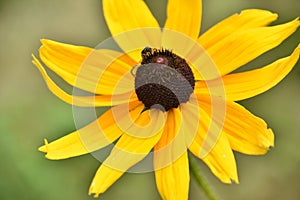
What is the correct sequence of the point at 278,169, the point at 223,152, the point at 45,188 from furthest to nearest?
the point at 278,169 < the point at 45,188 < the point at 223,152

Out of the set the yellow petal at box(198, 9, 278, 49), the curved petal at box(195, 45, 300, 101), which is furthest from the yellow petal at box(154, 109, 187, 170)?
the yellow petal at box(198, 9, 278, 49)

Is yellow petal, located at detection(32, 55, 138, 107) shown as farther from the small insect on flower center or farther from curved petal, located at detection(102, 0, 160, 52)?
curved petal, located at detection(102, 0, 160, 52)

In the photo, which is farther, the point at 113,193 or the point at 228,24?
the point at 113,193

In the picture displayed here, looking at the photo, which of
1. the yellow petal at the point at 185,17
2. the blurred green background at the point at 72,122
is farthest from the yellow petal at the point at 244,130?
the blurred green background at the point at 72,122

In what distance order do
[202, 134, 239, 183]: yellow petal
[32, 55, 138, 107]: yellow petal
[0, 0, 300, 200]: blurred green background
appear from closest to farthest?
[202, 134, 239, 183]: yellow petal, [32, 55, 138, 107]: yellow petal, [0, 0, 300, 200]: blurred green background

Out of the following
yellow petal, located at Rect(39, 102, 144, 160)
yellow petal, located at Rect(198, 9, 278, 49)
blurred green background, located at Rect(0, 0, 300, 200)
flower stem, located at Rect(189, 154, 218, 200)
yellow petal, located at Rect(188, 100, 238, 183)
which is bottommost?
blurred green background, located at Rect(0, 0, 300, 200)

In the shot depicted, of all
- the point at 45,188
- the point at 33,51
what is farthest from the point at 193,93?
the point at 33,51

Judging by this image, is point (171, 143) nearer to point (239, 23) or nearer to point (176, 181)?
point (176, 181)

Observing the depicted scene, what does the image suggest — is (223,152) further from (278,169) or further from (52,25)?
(52,25)
